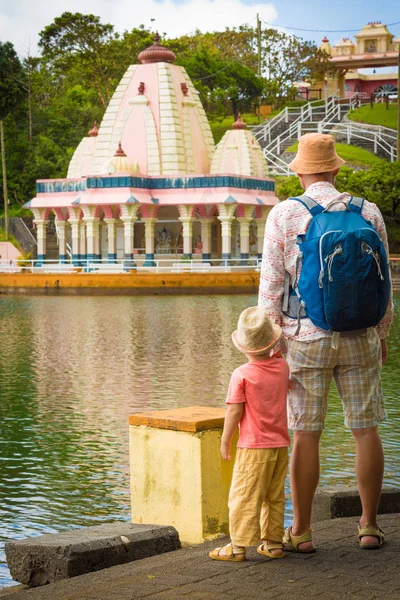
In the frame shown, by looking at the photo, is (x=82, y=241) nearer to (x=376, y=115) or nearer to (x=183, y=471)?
(x=376, y=115)

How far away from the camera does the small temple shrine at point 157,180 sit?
42.2m

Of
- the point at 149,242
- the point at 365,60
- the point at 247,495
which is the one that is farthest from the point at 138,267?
the point at 365,60

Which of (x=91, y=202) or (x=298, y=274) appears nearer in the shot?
(x=298, y=274)

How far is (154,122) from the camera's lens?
4428 centimetres

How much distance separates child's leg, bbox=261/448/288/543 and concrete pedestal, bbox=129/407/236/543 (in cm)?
52

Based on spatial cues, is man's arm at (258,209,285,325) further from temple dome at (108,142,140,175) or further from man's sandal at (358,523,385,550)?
temple dome at (108,142,140,175)

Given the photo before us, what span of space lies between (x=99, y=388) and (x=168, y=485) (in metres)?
8.05

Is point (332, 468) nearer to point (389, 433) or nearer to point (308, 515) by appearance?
point (389, 433)

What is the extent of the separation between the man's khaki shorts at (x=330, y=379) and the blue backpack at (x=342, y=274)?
0.11 metres

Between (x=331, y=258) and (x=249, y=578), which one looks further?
(x=331, y=258)

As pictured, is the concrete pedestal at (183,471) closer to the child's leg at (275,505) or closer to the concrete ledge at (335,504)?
the child's leg at (275,505)

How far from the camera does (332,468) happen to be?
8.62 metres

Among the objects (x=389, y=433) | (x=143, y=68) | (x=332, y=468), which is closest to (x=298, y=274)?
(x=332, y=468)

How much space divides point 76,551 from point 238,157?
4176cm
